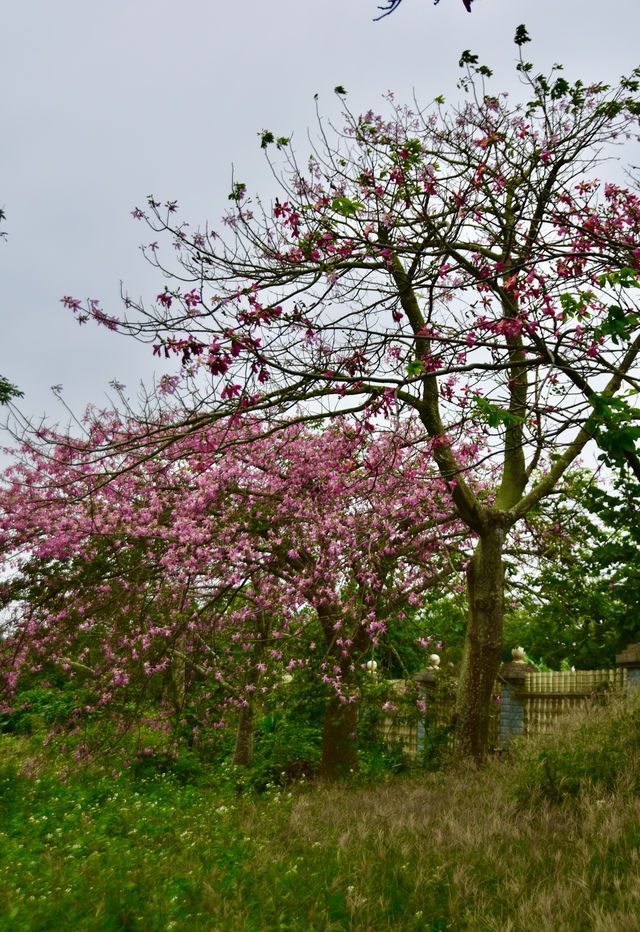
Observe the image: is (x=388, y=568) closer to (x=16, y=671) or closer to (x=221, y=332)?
(x=221, y=332)

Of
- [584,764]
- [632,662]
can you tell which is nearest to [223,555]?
[584,764]

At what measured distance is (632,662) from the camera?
426 inches

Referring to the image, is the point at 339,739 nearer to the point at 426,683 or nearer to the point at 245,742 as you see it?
the point at 426,683

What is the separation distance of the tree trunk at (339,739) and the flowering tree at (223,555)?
217 mm

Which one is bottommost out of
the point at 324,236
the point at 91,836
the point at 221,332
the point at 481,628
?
the point at 91,836

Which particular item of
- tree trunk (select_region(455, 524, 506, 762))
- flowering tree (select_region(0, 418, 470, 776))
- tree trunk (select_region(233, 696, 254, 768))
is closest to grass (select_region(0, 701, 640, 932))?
tree trunk (select_region(455, 524, 506, 762))

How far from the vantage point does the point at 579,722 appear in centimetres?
764

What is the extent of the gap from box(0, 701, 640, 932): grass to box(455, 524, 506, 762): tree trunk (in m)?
1.91

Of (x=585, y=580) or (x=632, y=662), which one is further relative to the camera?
(x=585, y=580)

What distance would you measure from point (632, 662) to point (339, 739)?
16.2ft

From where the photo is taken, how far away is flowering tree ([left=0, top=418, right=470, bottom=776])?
10.3 metres

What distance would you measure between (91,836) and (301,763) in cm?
732

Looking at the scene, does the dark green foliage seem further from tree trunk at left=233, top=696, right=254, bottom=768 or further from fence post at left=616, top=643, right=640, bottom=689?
tree trunk at left=233, top=696, right=254, bottom=768

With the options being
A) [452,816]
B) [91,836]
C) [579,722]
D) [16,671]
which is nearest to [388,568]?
[579,722]
